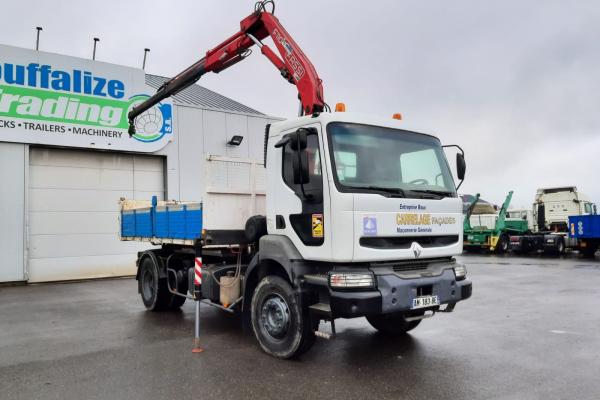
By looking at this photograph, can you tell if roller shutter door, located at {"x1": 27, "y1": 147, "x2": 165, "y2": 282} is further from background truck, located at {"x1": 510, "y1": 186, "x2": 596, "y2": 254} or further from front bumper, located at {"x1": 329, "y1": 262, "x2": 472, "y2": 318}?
background truck, located at {"x1": 510, "y1": 186, "x2": 596, "y2": 254}

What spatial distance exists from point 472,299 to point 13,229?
11.8m

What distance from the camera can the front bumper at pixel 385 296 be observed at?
15.5ft

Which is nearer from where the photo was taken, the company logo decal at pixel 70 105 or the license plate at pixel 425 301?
the license plate at pixel 425 301

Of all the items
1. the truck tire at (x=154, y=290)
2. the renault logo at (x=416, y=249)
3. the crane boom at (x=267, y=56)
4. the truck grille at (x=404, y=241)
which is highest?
the crane boom at (x=267, y=56)

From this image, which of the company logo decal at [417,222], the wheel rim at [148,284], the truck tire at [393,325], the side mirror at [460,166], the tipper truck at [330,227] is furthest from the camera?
the wheel rim at [148,284]

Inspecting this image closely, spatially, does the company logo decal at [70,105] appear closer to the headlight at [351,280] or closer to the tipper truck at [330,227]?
the tipper truck at [330,227]

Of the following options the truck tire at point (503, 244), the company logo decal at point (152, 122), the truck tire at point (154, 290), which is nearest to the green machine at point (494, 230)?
the truck tire at point (503, 244)

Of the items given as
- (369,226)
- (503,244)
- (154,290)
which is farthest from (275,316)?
(503,244)

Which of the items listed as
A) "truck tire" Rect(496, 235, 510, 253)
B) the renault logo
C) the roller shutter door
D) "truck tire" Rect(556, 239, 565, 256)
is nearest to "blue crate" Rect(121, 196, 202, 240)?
the renault logo

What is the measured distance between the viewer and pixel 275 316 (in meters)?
5.64

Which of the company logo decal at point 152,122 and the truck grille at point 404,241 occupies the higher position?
the company logo decal at point 152,122

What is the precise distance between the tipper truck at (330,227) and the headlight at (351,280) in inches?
0.4

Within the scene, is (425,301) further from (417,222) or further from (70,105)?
(70,105)

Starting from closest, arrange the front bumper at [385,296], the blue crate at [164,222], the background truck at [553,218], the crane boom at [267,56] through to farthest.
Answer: the front bumper at [385,296]
the crane boom at [267,56]
the blue crate at [164,222]
the background truck at [553,218]
